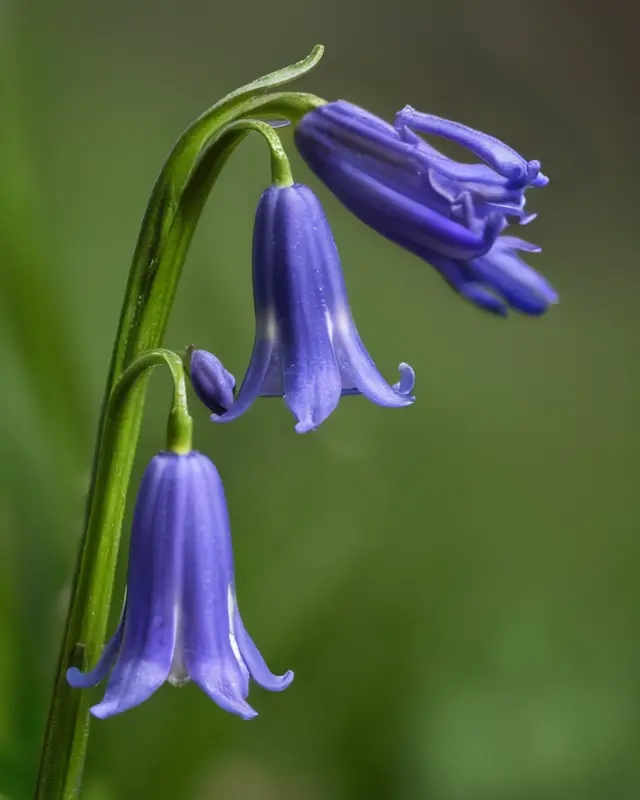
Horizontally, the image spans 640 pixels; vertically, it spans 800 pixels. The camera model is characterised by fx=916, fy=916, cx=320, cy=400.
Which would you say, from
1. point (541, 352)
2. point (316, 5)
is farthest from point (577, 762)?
point (316, 5)

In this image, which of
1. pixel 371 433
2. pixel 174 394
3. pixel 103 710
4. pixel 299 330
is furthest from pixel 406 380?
pixel 371 433

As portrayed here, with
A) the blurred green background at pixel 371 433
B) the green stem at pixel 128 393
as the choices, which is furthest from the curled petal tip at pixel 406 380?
the blurred green background at pixel 371 433

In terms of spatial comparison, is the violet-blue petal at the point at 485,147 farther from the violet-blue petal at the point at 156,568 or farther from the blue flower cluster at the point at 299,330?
the violet-blue petal at the point at 156,568

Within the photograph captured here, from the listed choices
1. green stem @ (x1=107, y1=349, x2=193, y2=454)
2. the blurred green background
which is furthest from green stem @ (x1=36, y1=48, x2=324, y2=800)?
the blurred green background

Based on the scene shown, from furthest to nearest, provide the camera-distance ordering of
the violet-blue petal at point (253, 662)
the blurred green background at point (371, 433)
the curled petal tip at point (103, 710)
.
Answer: the blurred green background at point (371, 433) → the violet-blue petal at point (253, 662) → the curled petal tip at point (103, 710)

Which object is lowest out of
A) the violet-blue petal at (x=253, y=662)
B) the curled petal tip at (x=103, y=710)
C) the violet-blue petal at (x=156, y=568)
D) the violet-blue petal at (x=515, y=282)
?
the curled petal tip at (x=103, y=710)

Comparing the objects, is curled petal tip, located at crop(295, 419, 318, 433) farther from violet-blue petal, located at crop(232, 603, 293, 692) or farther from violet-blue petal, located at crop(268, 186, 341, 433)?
violet-blue petal, located at crop(232, 603, 293, 692)
